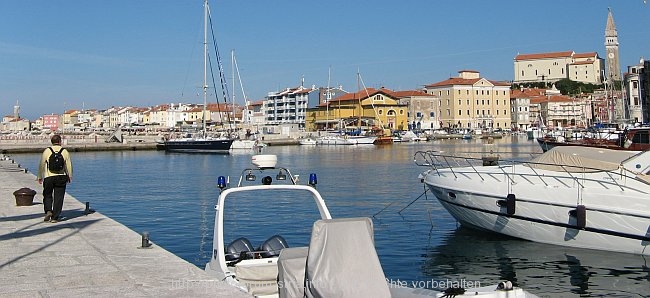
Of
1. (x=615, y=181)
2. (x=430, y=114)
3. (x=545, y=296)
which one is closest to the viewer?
(x=545, y=296)

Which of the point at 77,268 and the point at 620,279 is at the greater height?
the point at 77,268

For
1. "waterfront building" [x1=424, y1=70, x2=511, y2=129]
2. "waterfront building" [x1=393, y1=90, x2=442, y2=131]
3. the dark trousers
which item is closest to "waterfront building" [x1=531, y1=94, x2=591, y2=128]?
"waterfront building" [x1=424, y1=70, x2=511, y2=129]

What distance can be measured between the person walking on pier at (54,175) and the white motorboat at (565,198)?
868 centimetres

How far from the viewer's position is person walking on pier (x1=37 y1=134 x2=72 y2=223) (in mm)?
14383

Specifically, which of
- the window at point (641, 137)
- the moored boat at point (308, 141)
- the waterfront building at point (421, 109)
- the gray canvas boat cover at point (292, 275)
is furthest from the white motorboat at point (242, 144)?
the gray canvas boat cover at point (292, 275)

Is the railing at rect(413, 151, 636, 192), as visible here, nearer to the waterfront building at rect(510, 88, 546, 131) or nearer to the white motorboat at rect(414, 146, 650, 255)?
the white motorboat at rect(414, 146, 650, 255)

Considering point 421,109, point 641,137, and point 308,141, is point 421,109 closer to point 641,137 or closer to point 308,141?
point 308,141

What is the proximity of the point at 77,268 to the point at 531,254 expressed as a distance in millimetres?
9298

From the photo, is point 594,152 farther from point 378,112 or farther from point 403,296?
point 378,112

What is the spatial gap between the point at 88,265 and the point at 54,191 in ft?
16.2

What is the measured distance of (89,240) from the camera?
41.5 ft

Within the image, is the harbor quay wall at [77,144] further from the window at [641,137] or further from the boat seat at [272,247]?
the boat seat at [272,247]

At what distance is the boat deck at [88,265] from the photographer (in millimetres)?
8578

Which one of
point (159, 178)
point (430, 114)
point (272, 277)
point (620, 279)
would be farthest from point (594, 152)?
point (430, 114)
